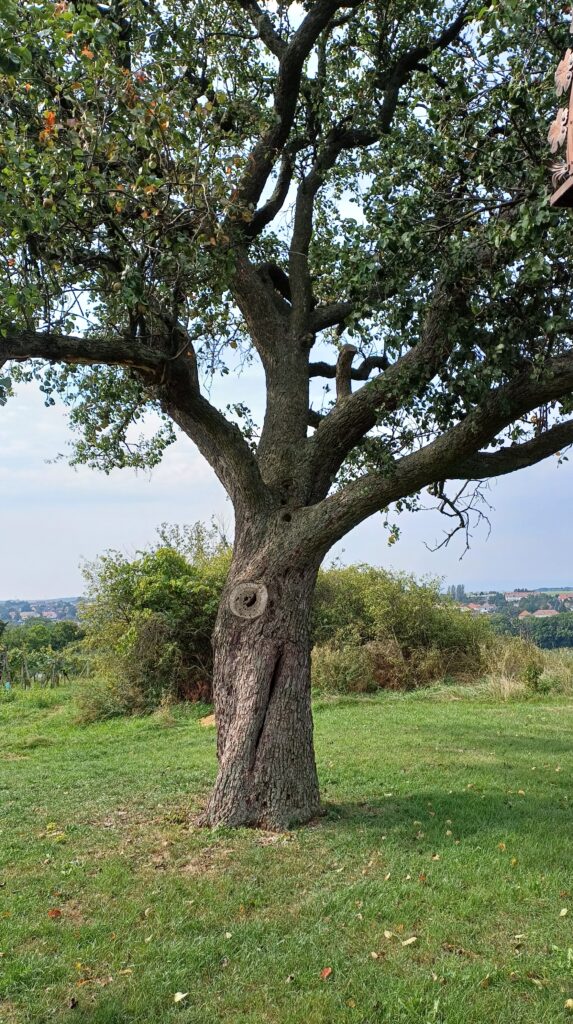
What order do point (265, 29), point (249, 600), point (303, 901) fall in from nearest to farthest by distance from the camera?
1. point (303, 901)
2. point (249, 600)
3. point (265, 29)

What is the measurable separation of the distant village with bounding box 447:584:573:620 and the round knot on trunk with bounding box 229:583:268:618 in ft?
44.5

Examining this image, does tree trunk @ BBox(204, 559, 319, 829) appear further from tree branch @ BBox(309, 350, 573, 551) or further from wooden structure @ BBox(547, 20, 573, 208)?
wooden structure @ BBox(547, 20, 573, 208)

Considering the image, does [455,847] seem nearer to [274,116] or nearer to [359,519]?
[359,519]

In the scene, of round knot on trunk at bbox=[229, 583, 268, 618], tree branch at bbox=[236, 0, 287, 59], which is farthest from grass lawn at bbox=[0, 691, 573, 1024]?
tree branch at bbox=[236, 0, 287, 59]

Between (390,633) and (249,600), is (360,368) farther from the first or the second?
(390,633)

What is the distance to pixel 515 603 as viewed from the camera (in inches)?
1057

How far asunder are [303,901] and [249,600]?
8.37 ft

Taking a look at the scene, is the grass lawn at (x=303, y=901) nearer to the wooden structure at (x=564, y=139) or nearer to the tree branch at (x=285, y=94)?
the wooden structure at (x=564, y=139)

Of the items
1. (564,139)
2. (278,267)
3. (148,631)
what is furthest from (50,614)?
(564,139)

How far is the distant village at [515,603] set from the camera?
19.5 metres

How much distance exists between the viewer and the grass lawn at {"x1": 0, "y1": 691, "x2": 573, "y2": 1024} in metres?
3.43

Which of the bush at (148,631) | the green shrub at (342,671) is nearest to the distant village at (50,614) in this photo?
the bush at (148,631)

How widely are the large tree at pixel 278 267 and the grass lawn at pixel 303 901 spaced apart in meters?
0.95

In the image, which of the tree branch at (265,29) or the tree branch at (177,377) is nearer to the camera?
the tree branch at (177,377)
